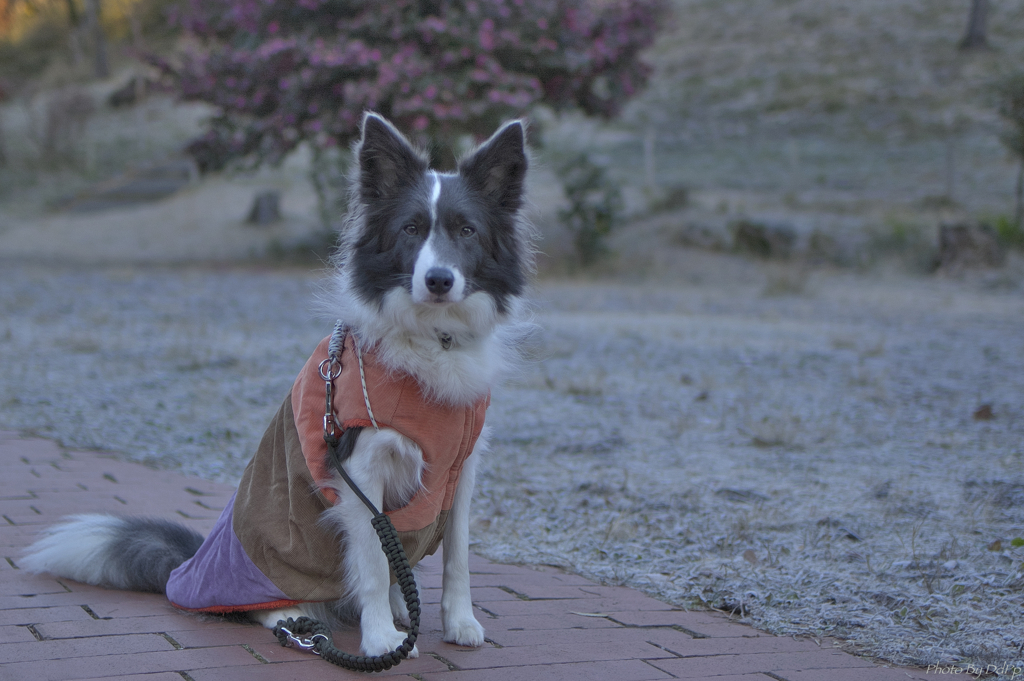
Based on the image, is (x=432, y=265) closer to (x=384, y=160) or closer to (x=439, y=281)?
(x=439, y=281)

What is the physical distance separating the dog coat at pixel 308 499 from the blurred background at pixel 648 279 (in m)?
0.48

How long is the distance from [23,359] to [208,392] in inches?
84.0

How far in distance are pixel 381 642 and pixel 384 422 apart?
2.26ft

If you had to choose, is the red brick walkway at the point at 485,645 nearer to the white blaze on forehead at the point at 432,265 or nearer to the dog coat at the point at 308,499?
the dog coat at the point at 308,499

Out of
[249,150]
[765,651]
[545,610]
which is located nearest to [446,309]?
[545,610]

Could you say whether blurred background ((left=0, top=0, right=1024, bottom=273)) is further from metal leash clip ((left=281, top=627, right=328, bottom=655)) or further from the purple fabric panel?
metal leash clip ((left=281, top=627, right=328, bottom=655))

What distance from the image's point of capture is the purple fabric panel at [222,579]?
2.90 metres

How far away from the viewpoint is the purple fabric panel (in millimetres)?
2898

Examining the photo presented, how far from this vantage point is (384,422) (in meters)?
2.70

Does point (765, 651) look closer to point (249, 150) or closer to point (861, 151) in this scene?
point (249, 150)

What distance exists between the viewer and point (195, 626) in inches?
115

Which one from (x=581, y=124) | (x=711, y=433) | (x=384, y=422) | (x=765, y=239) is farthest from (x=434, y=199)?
(x=581, y=124)

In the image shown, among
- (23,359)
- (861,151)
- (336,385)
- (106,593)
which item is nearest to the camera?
(336,385)

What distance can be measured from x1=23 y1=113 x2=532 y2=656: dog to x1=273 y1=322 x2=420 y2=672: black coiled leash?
0.09 ft
